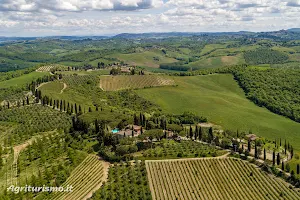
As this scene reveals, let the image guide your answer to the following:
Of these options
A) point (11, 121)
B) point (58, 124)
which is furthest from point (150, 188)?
point (11, 121)

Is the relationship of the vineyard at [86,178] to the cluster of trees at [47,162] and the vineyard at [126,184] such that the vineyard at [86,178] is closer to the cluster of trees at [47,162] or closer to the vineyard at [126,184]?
the cluster of trees at [47,162]

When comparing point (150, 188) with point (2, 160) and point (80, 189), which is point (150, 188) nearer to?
point (80, 189)

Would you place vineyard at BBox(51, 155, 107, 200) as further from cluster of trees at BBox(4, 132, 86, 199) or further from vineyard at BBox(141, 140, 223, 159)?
vineyard at BBox(141, 140, 223, 159)

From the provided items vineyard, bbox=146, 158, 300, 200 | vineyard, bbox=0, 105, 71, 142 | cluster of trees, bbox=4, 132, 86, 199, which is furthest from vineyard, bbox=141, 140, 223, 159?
vineyard, bbox=0, 105, 71, 142

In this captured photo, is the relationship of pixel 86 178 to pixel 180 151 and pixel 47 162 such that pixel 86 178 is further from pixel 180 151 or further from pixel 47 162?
pixel 180 151

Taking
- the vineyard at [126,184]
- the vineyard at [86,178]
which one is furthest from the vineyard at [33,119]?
the vineyard at [126,184]

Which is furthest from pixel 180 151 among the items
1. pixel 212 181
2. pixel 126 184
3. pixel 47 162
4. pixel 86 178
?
pixel 47 162
